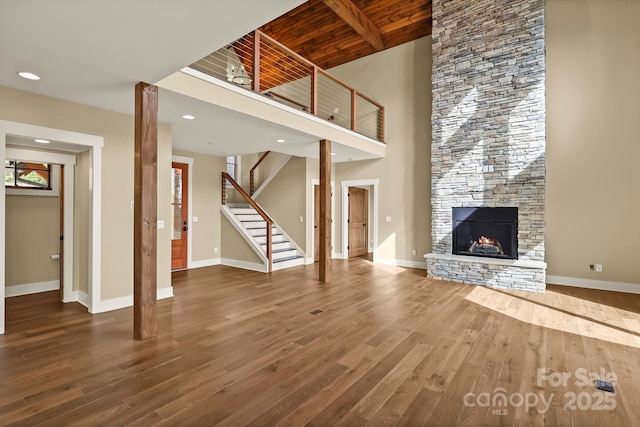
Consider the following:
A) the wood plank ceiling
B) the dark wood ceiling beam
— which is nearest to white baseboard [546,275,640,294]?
the wood plank ceiling

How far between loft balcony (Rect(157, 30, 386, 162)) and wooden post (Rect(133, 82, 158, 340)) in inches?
12.4

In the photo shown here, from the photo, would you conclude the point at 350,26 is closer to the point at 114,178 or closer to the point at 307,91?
the point at 307,91

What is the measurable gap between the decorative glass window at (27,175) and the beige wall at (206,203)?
7.81 feet

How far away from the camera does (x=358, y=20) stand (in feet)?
23.3

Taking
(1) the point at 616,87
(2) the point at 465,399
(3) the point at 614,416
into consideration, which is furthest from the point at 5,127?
(1) the point at 616,87

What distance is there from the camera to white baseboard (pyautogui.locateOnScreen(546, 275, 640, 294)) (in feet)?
17.1

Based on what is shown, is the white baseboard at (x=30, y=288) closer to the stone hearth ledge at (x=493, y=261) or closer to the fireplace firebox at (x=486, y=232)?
the stone hearth ledge at (x=493, y=261)

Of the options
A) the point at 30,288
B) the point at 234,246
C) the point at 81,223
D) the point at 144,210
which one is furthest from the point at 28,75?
the point at 234,246

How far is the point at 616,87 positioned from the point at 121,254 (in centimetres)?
824

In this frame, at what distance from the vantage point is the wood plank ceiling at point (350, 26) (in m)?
6.93

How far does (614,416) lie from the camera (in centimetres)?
206

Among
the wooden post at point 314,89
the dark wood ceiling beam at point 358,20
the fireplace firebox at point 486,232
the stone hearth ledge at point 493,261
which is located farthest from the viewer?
the dark wood ceiling beam at point 358,20

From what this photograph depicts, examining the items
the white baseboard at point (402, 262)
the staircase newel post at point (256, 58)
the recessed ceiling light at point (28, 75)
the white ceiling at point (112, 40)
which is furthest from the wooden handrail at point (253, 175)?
the recessed ceiling light at point (28, 75)

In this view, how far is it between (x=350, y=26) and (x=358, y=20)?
8.2 inches
